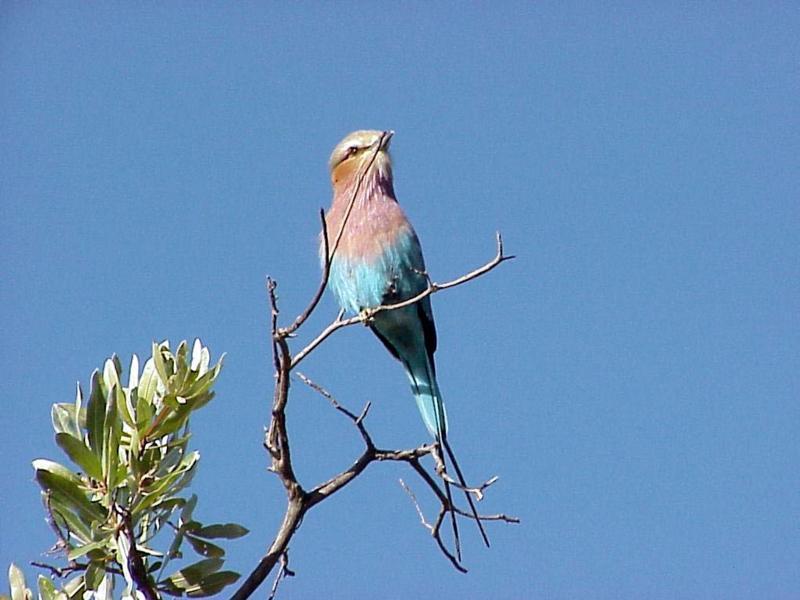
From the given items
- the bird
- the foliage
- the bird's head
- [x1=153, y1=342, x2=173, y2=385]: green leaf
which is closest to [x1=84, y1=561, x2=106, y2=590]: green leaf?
the foliage

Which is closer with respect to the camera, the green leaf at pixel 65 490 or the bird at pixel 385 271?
the green leaf at pixel 65 490

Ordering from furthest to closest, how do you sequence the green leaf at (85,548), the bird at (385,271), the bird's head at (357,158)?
the bird's head at (357,158)
the bird at (385,271)
the green leaf at (85,548)

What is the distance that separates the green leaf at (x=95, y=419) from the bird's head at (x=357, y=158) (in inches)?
105

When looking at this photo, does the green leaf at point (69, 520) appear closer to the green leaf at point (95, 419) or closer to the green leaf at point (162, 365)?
the green leaf at point (95, 419)

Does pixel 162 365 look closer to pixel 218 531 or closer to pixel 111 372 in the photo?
pixel 111 372

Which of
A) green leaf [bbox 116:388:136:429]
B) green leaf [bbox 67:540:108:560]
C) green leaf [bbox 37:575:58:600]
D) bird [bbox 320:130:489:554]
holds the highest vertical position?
bird [bbox 320:130:489:554]

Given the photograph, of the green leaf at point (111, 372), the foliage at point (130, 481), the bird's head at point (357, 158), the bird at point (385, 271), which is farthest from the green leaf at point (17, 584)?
the bird's head at point (357, 158)

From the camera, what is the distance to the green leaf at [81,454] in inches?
90.8

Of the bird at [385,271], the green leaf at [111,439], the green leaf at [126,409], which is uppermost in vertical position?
the bird at [385,271]

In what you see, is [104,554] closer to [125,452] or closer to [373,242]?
[125,452]

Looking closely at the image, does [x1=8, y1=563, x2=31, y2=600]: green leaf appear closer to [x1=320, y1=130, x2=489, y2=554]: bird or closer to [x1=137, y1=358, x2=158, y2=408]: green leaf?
[x1=137, y1=358, x2=158, y2=408]: green leaf

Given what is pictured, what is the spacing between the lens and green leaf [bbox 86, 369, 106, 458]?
2338 mm

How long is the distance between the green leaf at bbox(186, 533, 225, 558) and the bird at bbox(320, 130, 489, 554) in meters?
1.97

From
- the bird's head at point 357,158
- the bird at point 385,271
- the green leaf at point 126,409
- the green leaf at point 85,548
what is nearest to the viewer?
the green leaf at point 85,548
